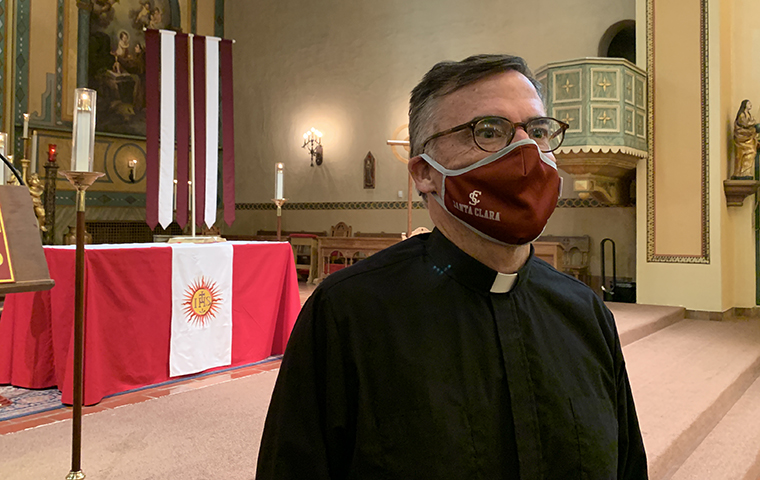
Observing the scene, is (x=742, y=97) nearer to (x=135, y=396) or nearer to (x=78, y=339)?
(x=135, y=396)

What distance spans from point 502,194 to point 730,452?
3052mm

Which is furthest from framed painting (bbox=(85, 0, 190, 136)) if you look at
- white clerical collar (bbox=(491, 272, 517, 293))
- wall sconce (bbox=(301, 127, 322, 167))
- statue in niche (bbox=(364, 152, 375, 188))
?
white clerical collar (bbox=(491, 272, 517, 293))

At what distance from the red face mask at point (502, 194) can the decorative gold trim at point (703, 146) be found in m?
6.88

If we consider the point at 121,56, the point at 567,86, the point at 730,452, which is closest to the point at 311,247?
the point at 567,86

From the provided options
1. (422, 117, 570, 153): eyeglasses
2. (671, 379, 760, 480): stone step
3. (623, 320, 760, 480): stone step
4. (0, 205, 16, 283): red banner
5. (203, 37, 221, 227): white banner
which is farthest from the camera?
(203, 37, 221, 227): white banner

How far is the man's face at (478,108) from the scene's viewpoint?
105 cm

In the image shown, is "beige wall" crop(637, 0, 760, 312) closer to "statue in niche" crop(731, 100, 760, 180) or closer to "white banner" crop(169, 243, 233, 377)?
"statue in niche" crop(731, 100, 760, 180)

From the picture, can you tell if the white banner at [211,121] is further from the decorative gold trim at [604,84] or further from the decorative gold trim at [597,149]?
the decorative gold trim at [604,84]

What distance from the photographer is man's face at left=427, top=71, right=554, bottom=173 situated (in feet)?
3.45

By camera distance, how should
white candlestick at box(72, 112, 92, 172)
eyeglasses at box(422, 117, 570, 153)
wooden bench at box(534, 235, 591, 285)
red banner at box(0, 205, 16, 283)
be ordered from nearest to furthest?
eyeglasses at box(422, 117, 570, 153)
red banner at box(0, 205, 16, 283)
white candlestick at box(72, 112, 92, 172)
wooden bench at box(534, 235, 591, 285)

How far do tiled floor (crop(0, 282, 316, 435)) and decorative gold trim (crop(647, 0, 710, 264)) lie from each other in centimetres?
501

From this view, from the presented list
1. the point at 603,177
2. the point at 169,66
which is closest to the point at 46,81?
the point at 169,66

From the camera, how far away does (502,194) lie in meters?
1.07

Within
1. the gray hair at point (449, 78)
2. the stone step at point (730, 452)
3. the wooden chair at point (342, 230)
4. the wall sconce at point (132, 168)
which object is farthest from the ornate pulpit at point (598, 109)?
the wall sconce at point (132, 168)
